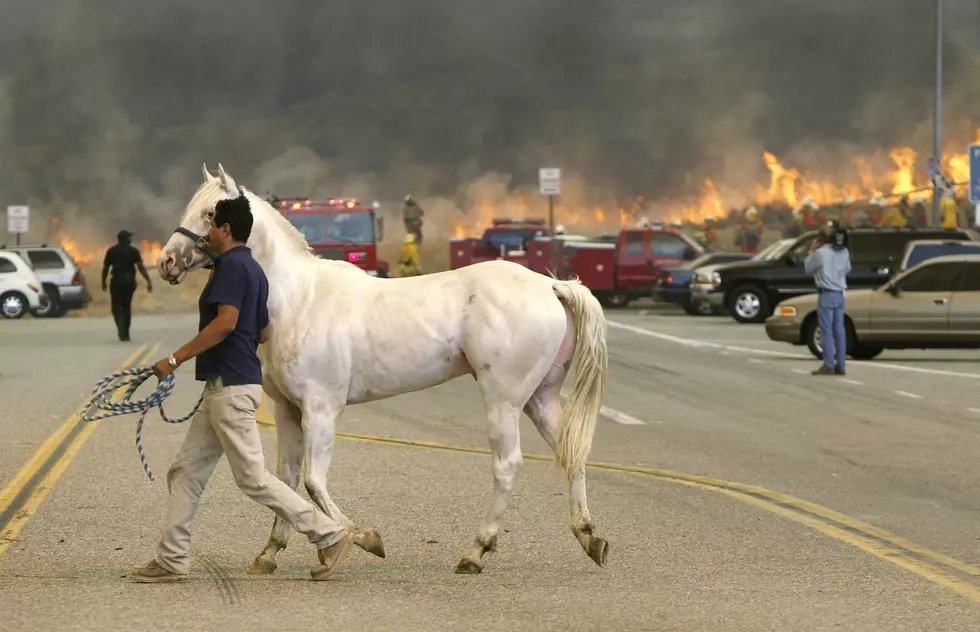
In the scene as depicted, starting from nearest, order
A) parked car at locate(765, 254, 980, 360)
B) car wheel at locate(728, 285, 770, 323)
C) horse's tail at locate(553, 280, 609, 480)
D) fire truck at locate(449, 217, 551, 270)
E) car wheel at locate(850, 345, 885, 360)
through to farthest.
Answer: horse's tail at locate(553, 280, 609, 480) → parked car at locate(765, 254, 980, 360) → car wheel at locate(850, 345, 885, 360) → car wheel at locate(728, 285, 770, 323) → fire truck at locate(449, 217, 551, 270)

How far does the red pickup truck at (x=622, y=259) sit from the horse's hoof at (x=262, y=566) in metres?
37.2

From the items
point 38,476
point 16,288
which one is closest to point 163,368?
point 38,476

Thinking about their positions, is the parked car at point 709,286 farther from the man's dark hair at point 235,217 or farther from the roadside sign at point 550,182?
the man's dark hair at point 235,217

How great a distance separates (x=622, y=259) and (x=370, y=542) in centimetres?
3922

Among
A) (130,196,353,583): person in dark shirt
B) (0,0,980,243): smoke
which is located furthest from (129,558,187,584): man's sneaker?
(0,0,980,243): smoke

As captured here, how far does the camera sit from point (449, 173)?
383ft

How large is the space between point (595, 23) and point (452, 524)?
116745 mm

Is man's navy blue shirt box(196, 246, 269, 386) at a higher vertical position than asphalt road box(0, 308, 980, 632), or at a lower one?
higher

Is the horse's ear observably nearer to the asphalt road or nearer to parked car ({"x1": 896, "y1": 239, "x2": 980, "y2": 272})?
the asphalt road

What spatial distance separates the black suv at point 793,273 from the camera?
123ft

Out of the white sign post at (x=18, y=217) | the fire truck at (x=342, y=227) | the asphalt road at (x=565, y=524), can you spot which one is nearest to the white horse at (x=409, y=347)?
the asphalt road at (x=565, y=524)

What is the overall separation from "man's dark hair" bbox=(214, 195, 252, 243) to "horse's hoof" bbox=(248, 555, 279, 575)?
1540mm

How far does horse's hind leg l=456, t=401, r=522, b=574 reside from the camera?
8859mm

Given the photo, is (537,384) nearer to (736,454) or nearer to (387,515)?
(387,515)
